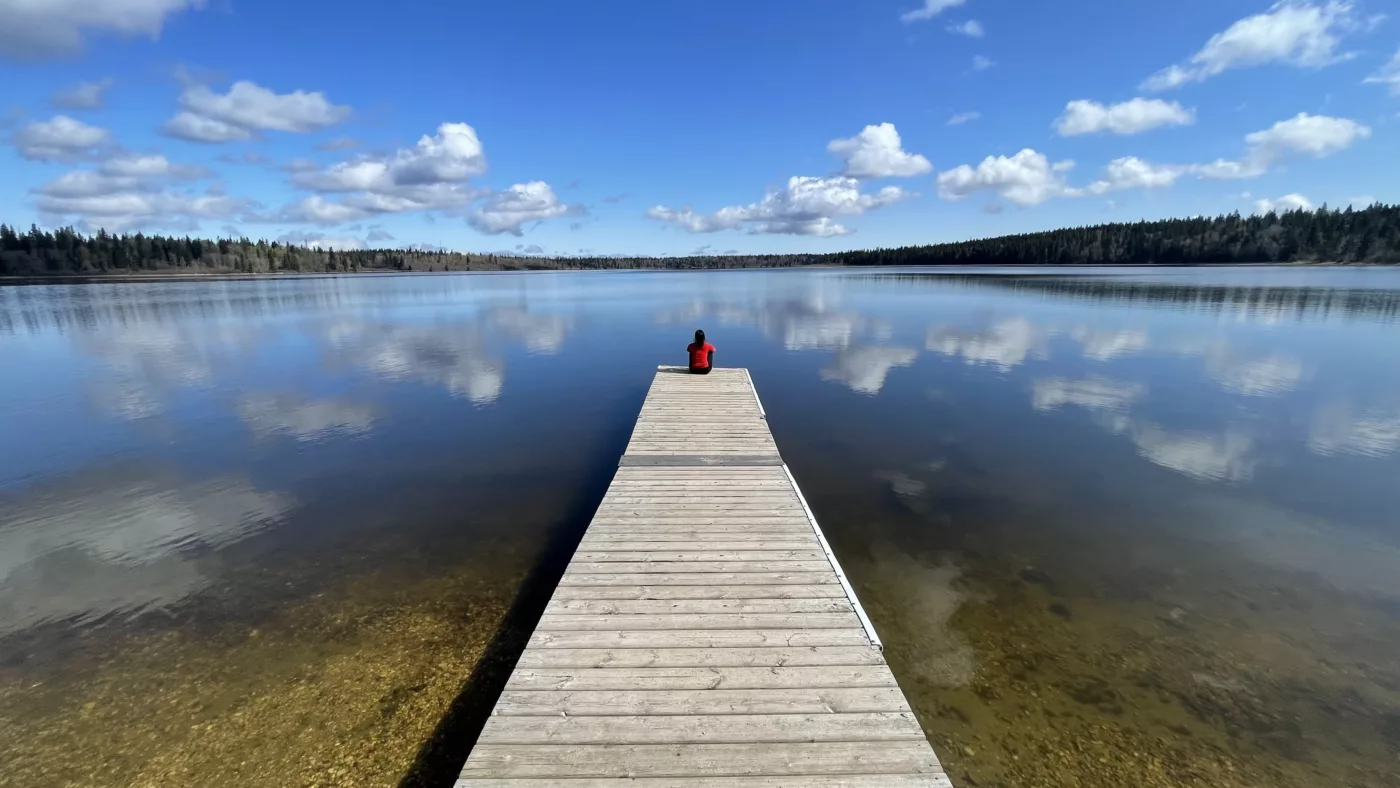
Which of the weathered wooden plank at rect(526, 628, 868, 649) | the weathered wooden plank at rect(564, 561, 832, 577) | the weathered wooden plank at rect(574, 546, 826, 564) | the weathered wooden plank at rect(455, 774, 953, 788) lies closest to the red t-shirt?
the weathered wooden plank at rect(574, 546, 826, 564)

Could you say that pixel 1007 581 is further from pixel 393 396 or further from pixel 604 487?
pixel 393 396

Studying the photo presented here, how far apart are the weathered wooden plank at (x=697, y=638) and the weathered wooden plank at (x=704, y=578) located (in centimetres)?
95

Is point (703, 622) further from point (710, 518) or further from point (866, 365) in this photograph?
point (866, 365)

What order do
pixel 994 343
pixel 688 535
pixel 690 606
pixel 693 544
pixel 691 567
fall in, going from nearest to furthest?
pixel 690 606 < pixel 691 567 < pixel 693 544 < pixel 688 535 < pixel 994 343

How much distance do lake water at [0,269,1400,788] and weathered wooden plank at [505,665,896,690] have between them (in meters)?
1.54

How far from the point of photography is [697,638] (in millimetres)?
5570

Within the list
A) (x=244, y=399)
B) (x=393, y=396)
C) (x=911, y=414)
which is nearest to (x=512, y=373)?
(x=393, y=396)

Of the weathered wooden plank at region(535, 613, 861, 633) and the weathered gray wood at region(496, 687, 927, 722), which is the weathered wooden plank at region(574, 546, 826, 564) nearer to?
the weathered wooden plank at region(535, 613, 861, 633)

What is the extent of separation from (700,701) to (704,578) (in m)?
2.00

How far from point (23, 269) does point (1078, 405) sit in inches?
7696

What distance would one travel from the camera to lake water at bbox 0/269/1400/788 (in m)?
5.77

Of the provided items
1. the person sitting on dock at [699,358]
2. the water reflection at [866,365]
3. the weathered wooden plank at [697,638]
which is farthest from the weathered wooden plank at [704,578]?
the water reflection at [866,365]

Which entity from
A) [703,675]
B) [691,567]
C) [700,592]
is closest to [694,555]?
[691,567]

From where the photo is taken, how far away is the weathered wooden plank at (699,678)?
4.92 meters
